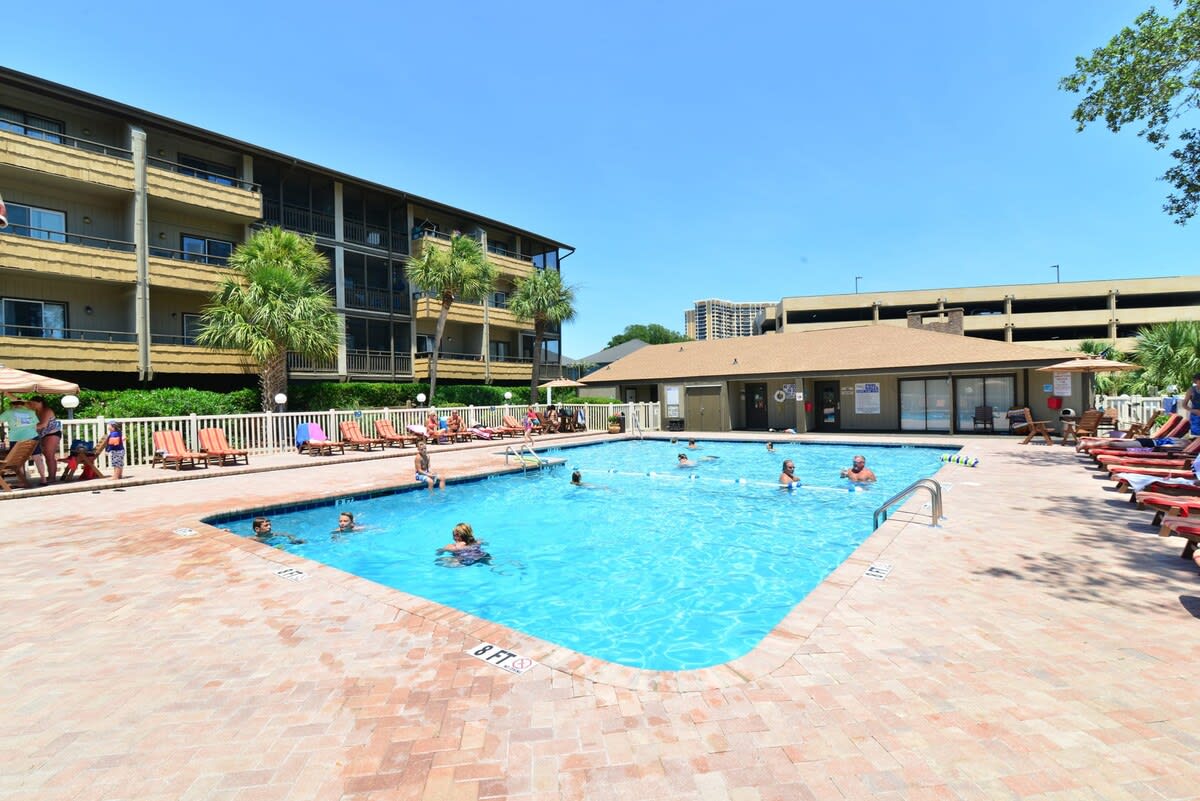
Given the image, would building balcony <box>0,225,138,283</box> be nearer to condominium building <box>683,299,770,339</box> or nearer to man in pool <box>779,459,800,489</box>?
man in pool <box>779,459,800,489</box>

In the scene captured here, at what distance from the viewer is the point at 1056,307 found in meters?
55.8

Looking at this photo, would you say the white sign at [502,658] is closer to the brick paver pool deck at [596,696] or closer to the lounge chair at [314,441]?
the brick paver pool deck at [596,696]

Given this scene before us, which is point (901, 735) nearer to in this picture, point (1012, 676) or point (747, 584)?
point (1012, 676)

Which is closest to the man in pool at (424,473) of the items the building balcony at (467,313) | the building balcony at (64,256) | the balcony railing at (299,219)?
the building balcony at (64,256)

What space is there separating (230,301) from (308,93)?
787cm

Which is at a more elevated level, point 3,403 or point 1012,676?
point 3,403

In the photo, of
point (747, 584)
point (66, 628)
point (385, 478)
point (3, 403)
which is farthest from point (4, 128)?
point (747, 584)

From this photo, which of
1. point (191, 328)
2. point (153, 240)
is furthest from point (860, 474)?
point (153, 240)

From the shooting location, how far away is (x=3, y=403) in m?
13.7

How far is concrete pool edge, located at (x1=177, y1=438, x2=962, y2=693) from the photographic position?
11.4ft

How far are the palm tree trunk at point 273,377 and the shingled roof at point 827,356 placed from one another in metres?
16.6

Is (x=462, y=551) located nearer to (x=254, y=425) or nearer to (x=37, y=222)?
(x=254, y=425)

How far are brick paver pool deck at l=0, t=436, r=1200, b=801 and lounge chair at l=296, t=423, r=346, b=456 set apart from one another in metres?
12.0

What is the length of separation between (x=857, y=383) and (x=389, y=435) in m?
21.5
